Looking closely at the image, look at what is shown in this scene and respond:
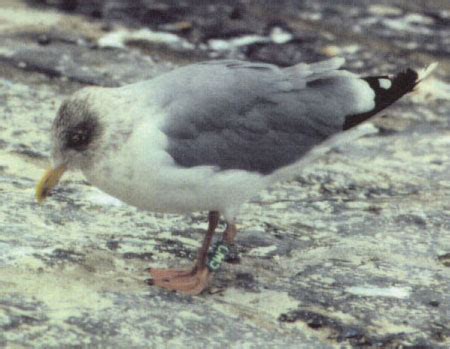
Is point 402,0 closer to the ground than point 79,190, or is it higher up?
higher up

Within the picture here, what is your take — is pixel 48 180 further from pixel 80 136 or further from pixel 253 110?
pixel 253 110

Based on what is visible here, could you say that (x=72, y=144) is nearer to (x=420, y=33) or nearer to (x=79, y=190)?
(x=79, y=190)

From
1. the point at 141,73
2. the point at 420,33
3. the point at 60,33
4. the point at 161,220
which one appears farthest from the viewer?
the point at 420,33

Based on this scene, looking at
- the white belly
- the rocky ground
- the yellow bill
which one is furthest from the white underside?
the rocky ground

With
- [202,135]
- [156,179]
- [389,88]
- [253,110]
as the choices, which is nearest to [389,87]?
[389,88]

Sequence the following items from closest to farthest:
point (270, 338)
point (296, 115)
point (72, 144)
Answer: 1. point (270, 338)
2. point (72, 144)
3. point (296, 115)

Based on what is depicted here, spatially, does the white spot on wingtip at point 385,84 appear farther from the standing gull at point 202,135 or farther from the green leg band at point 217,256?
the green leg band at point 217,256

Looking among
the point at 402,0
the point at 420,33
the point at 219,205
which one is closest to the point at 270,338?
the point at 219,205
